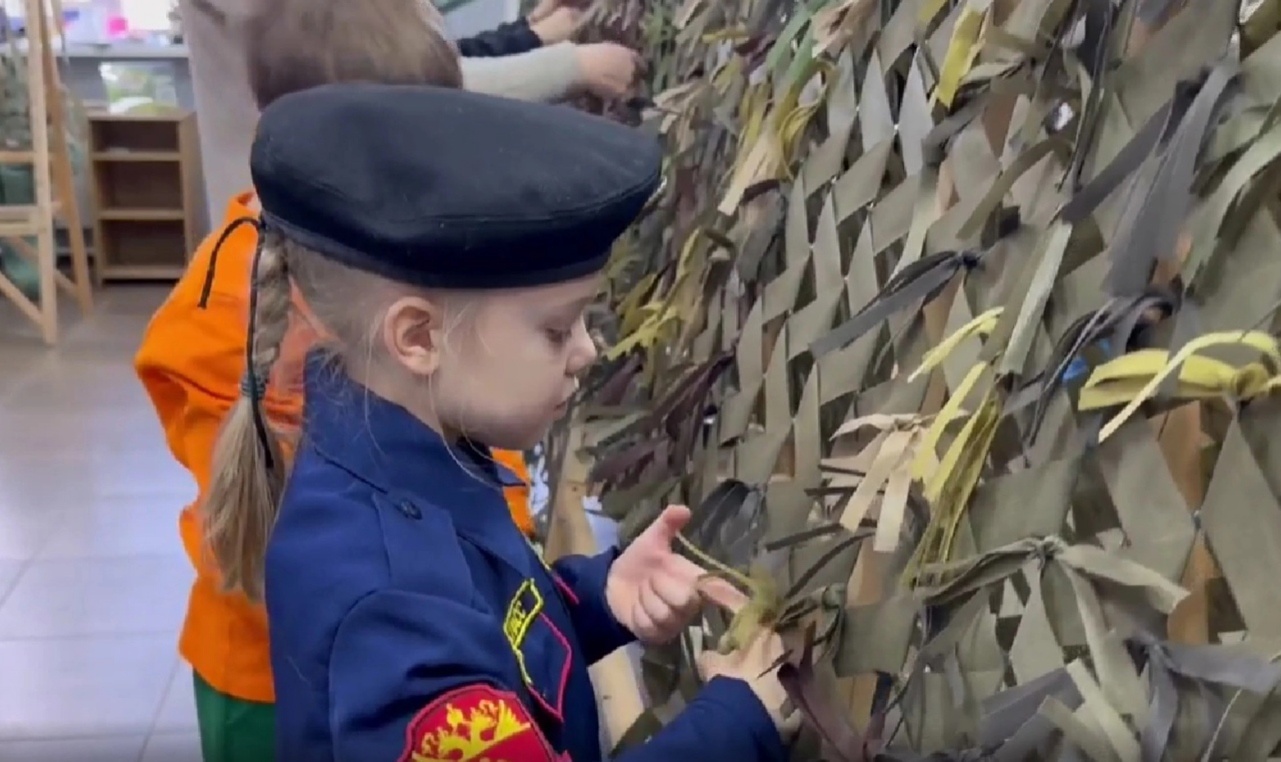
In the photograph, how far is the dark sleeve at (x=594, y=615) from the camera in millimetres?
712

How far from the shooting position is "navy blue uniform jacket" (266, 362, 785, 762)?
0.53 metres

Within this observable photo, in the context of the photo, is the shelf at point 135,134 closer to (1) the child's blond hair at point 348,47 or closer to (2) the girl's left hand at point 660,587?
(1) the child's blond hair at point 348,47

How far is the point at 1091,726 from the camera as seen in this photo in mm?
322

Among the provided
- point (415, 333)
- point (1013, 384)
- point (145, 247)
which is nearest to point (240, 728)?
point (415, 333)

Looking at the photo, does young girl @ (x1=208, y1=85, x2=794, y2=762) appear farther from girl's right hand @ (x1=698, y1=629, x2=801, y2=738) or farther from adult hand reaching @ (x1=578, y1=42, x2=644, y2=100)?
adult hand reaching @ (x1=578, y1=42, x2=644, y2=100)

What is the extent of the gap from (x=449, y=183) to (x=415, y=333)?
0.08 metres

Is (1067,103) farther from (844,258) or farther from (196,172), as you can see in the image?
(196,172)

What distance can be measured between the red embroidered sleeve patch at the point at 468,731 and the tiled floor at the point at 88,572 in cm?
133

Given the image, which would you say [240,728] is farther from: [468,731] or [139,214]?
[139,214]

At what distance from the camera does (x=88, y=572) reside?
2229mm

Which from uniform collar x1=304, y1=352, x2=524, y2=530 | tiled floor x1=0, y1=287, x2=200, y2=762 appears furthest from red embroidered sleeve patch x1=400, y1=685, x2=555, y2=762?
tiled floor x1=0, y1=287, x2=200, y2=762

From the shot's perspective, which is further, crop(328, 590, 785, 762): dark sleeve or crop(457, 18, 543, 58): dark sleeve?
crop(457, 18, 543, 58): dark sleeve

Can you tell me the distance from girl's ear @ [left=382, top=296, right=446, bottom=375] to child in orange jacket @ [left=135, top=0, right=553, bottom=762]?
0.89ft

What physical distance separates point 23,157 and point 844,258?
12.0ft
